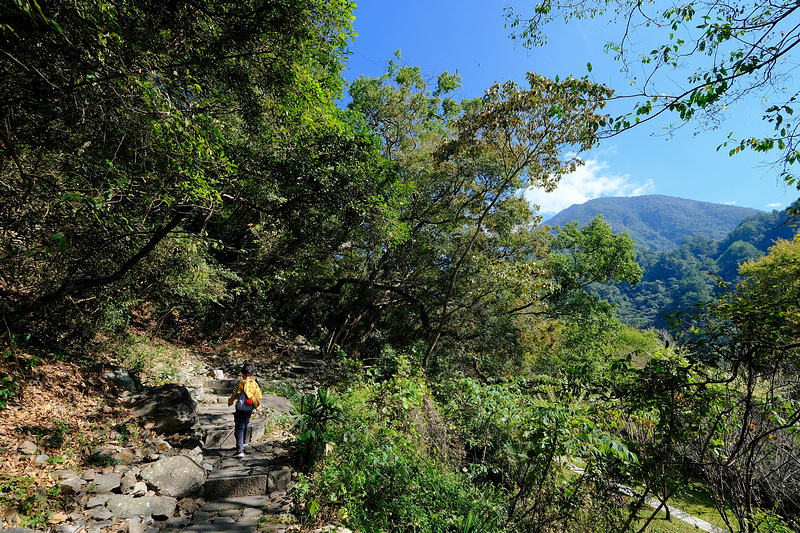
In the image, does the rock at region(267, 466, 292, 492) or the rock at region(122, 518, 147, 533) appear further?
the rock at region(267, 466, 292, 492)

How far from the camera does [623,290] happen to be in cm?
6506

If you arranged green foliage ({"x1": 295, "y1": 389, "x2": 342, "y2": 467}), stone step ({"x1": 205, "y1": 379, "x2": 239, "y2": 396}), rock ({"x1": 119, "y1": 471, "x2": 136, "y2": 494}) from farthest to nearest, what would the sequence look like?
stone step ({"x1": 205, "y1": 379, "x2": 239, "y2": 396}), green foliage ({"x1": 295, "y1": 389, "x2": 342, "y2": 467}), rock ({"x1": 119, "y1": 471, "x2": 136, "y2": 494})

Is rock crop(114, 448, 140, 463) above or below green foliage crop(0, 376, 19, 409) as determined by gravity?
below

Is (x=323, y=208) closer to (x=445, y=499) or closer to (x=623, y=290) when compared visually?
(x=445, y=499)

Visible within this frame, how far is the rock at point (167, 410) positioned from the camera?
208 inches

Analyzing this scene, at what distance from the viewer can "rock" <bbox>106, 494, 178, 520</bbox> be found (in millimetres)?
3418

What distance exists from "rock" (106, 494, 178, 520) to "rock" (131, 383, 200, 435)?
5.77 ft

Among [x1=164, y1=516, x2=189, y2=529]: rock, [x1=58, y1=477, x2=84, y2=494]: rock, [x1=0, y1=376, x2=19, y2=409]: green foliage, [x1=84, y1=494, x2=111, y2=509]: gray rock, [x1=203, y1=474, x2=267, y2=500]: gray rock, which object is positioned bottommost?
[x1=164, y1=516, x2=189, y2=529]: rock

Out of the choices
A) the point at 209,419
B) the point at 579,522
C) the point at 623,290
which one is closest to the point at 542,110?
the point at 579,522

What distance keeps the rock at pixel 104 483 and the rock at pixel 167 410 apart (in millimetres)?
1384

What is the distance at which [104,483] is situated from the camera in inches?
146

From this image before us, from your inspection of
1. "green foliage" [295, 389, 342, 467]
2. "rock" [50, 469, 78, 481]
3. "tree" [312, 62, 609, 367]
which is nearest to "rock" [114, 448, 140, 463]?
"rock" [50, 469, 78, 481]

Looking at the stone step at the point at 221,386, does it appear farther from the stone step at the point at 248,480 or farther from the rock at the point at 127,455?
the stone step at the point at 248,480

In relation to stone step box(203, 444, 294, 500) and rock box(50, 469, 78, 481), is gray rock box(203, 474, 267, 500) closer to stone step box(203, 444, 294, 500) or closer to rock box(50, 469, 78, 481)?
stone step box(203, 444, 294, 500)
